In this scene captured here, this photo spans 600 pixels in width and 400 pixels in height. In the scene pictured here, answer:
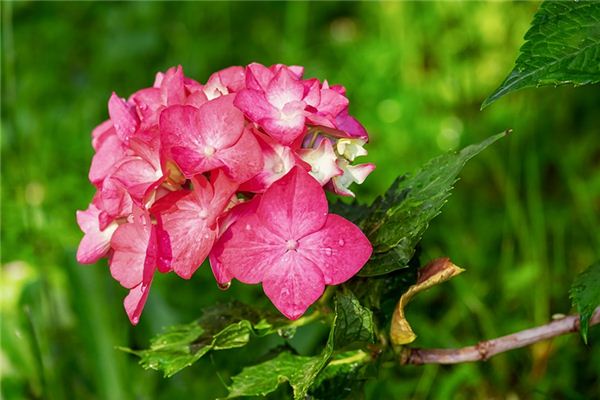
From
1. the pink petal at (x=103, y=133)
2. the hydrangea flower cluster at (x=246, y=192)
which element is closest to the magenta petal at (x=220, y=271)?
the hydrangea flower cluster at (x=246, y=192)

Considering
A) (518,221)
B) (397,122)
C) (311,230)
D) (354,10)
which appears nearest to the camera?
(311,230)

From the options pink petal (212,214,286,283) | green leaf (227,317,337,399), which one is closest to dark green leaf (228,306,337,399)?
green leaf (227,317,337,399)

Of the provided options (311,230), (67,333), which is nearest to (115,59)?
(67,333)

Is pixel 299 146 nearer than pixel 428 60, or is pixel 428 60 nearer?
pixel 299 146

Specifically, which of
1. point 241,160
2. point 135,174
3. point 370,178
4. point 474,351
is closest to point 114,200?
point 135,174

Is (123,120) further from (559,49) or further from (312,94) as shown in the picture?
(559,49)

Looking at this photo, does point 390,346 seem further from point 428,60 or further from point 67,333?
point 428,60

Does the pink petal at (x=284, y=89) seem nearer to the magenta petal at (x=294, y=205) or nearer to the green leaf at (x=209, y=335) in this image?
the magenta petal at (x=294, y=205)
